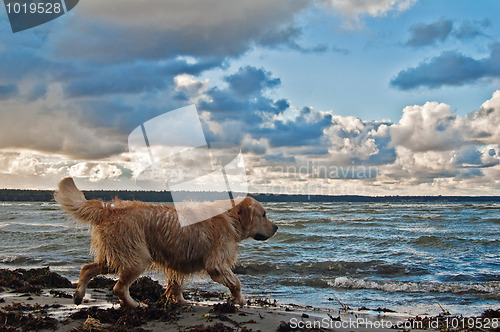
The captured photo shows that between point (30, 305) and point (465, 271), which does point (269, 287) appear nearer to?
point (30, 305)

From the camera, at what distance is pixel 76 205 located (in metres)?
6.02

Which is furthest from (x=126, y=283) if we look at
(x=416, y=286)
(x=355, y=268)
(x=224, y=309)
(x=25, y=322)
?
(x=355, y=268)

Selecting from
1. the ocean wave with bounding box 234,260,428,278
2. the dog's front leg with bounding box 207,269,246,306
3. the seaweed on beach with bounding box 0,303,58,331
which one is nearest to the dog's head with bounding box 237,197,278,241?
the dog's front leg with bounding box 207,269,246,306

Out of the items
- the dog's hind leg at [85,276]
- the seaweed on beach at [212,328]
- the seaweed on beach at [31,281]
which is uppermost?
the dog's hind leg at [85,276]

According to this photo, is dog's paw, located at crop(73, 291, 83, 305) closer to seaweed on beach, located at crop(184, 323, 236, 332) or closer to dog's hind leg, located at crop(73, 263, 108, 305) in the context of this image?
dog's hind leg, located at crop(73, 263, 108, 305)

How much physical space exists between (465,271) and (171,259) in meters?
8.45

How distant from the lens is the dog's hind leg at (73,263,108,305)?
5.92 meters

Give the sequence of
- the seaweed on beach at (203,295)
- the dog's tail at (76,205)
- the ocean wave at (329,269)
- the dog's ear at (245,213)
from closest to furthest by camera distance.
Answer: the dog's tail at (76,205) < the dog's ear at (245,213) < the seaweed on beach at (203,295) < the ocean wave at (329,269)

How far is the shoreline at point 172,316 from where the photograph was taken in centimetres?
515

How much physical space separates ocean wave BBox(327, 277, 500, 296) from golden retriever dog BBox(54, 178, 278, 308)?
3830mm

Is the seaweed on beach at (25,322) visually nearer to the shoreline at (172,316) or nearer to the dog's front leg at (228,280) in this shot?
the shoreline at (172,316)

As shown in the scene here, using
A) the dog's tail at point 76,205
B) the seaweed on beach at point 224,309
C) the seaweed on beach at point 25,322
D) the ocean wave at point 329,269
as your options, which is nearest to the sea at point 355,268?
the ocean wave at point 329,269

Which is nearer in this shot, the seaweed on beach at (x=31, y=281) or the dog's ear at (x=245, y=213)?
the dog's ear at (x=245, y=213)

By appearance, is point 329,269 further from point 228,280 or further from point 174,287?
point 174,287
